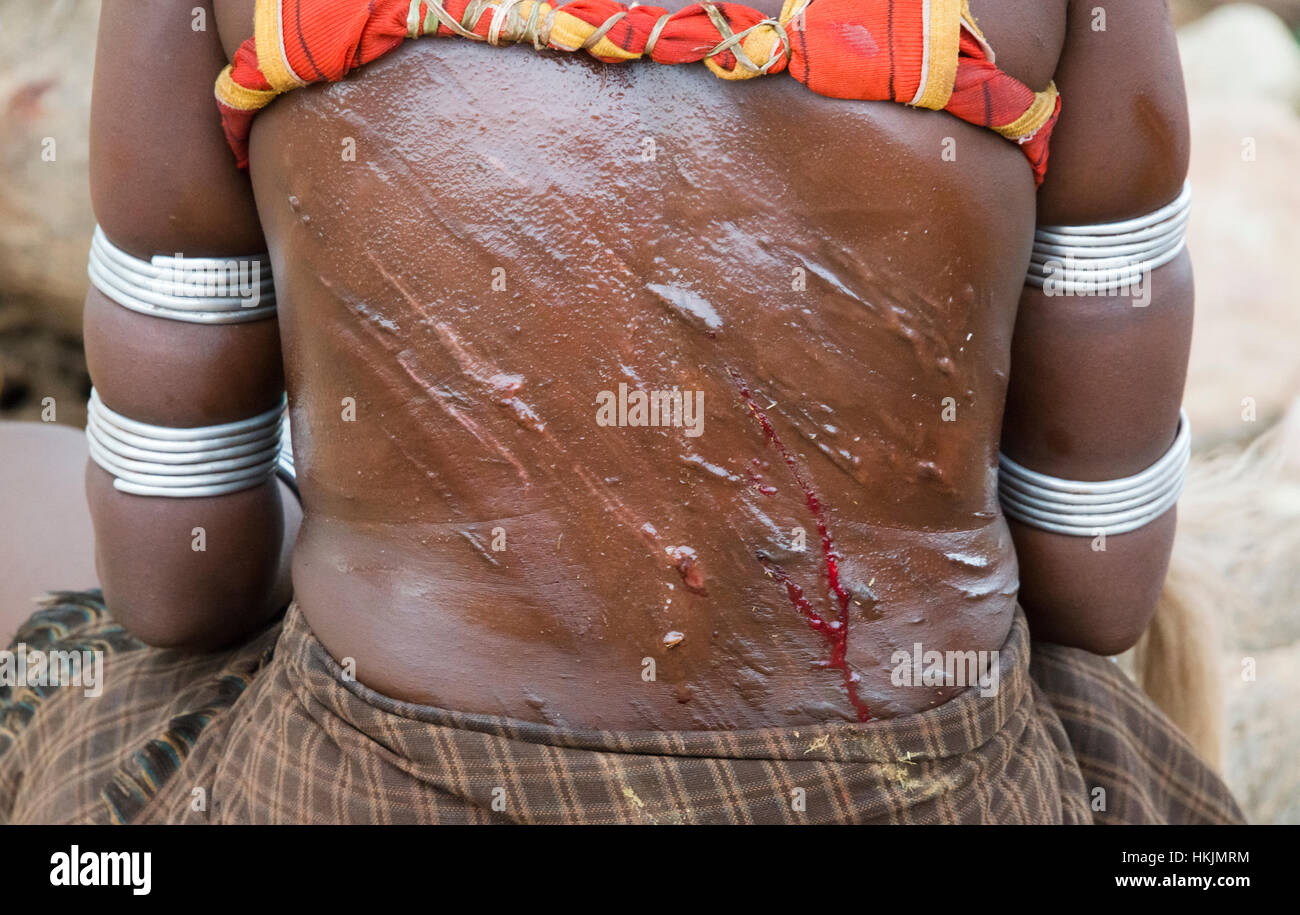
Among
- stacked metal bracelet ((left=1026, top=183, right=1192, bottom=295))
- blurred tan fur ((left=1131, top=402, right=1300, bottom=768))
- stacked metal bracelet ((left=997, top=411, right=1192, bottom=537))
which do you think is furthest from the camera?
blurred tan fur ((left=1131, top=402, right=1300, bottom=768))

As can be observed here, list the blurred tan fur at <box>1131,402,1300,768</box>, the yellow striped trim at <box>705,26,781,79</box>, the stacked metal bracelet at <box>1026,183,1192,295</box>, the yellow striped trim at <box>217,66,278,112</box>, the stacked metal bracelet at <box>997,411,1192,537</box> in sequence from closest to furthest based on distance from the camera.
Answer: the yellow striped trim at <box>705,26,781,79</box> < the yellow striped trim at <box>217,66,278,112</box> < the stacked metal bracelet at <box>1026,183,1192,295</box> < the stacked metal bracelet at <box>997,411,1192,537</box> < the blurred tan fur at <box>1131,402,1300,768</box>

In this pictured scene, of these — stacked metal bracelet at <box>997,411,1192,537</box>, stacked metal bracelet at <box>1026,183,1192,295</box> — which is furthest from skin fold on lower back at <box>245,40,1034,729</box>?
stacked metal bracelet at <box>997,411,1192,537</box>

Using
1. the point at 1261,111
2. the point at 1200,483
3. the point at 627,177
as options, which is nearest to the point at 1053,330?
the point at 627,177

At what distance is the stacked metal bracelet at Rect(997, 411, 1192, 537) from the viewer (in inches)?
48.1

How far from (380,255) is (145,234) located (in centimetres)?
29

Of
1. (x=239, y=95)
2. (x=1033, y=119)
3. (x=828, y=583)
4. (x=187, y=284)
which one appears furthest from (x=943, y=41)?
(x=187, y=284)

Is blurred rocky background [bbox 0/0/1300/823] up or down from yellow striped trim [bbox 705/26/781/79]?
down

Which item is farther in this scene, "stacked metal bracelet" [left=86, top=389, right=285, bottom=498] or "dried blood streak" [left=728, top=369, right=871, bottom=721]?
"stacked metal bracelet" [left=86, top=389, right=285, bottom=498]

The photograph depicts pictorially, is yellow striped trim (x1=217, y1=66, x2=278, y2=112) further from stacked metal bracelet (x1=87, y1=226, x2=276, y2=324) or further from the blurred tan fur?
the blurred tan fur

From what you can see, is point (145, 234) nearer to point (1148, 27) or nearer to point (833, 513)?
point (833, 513)

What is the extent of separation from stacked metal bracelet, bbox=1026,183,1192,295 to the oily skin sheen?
0.39 feet

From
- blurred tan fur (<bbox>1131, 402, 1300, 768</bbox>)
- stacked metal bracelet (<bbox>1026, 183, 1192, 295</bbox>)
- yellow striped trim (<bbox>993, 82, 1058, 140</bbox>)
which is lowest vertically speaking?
blurred tan fur (<bbox>1131, 402, 1300, 768</bbox>)

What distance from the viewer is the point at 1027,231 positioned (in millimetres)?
977

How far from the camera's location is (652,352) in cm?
92
